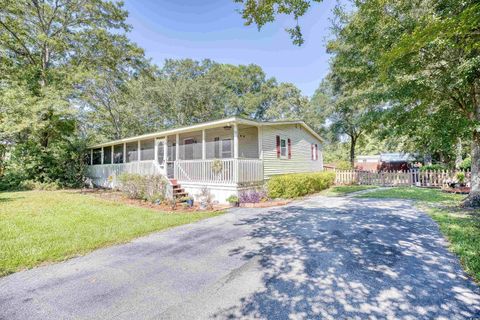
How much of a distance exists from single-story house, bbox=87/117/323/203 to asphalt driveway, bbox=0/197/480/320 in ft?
15.5

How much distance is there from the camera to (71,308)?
9.26 ft

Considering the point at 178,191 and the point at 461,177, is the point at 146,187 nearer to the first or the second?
the point at 178,191

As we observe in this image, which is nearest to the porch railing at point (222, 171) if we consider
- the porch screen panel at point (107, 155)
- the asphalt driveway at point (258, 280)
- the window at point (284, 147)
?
the window at point (284, 147)

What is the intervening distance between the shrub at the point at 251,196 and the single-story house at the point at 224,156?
0.26 meters

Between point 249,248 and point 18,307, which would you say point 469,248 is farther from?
point 18,307

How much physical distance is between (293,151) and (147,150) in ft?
32.0

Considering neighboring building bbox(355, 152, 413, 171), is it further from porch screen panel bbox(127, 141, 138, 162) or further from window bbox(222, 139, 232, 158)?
porch screen panel bbox(127, 141, 138, 162)

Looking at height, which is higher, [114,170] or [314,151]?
[314,151]

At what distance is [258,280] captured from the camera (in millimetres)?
3422

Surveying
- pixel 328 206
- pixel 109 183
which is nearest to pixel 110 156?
pixel 109 183

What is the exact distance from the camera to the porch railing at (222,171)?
9.90m

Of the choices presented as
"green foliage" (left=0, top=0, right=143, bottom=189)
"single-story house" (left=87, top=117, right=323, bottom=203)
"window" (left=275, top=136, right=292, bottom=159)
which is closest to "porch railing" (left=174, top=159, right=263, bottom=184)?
"single-story house" (left=87, top=117, right=323, bottom=203)

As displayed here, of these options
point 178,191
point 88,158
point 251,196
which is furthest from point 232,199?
point 88,158

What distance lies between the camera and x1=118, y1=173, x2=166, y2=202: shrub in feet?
33.7
